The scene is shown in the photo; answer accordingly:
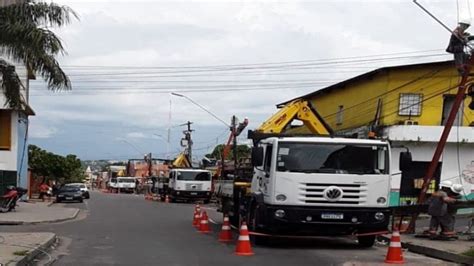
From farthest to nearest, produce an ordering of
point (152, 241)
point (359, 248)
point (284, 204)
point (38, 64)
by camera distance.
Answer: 1. point (38, 64)
2. point (152, 241)
3. point (359, 248)
4. point (284, 204)

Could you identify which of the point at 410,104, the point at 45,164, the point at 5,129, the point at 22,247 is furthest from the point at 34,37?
the point at 45,164

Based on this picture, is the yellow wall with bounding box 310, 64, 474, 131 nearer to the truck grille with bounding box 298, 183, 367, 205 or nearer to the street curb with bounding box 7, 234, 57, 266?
the truck grille with bounding box 298, 183, 367, 205

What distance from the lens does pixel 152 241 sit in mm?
17688

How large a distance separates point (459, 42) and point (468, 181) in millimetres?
15433

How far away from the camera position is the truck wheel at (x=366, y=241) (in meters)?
16.4

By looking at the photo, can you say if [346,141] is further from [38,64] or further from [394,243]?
[38,64]

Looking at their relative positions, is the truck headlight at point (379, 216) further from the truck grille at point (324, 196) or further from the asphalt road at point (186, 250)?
the asphalt road at point (186, 250)

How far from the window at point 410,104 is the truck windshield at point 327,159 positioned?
56.7 feet

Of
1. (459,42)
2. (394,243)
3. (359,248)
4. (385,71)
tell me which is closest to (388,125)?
(385,71)

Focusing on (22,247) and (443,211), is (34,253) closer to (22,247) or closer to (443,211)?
(22,247)

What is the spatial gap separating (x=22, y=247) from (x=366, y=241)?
7.73 metres

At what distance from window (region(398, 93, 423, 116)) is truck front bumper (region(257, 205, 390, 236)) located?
17.5 m

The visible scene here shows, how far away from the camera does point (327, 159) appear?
15602 millimetres

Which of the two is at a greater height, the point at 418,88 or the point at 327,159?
the point at 418,88
